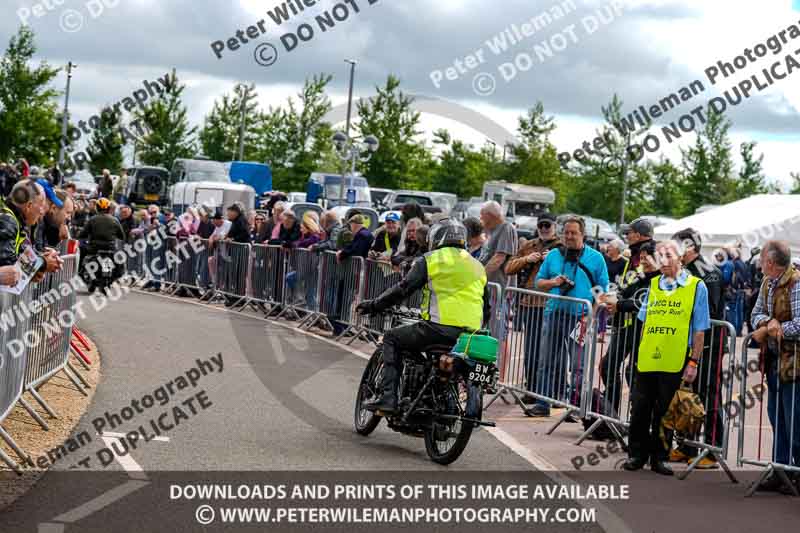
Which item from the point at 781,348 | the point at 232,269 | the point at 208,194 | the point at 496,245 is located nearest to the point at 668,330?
the point at 781,348

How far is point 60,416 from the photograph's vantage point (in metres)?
10.3

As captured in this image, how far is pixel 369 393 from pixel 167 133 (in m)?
64.1

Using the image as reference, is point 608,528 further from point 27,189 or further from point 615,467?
point 27,189

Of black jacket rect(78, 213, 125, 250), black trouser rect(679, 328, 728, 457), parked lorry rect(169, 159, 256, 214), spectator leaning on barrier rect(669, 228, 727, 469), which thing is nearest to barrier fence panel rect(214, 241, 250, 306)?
black jacket rect(78, 213, 125, 250)

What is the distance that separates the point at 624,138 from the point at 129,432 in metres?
55.4

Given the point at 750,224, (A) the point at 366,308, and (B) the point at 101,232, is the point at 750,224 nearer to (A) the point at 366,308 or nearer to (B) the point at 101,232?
(B) the point at 101,232

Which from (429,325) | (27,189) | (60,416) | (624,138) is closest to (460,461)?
(429,325)

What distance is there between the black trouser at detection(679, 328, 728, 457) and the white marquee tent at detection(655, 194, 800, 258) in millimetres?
21537

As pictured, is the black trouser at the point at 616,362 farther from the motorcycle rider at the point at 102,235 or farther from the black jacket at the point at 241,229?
the motorcycle rider at the point at 102,235

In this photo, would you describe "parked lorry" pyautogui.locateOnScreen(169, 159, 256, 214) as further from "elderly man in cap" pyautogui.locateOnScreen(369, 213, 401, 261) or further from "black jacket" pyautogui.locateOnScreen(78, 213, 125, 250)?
"elderly man in cap" pyautogui.locateOnScreen(369, 213, 401, 261)

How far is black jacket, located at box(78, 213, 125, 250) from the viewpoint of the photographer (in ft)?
85.0

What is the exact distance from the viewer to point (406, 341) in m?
9.98

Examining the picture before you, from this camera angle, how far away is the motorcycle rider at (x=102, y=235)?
25.8m

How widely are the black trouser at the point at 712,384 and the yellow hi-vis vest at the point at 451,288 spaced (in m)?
1.89
